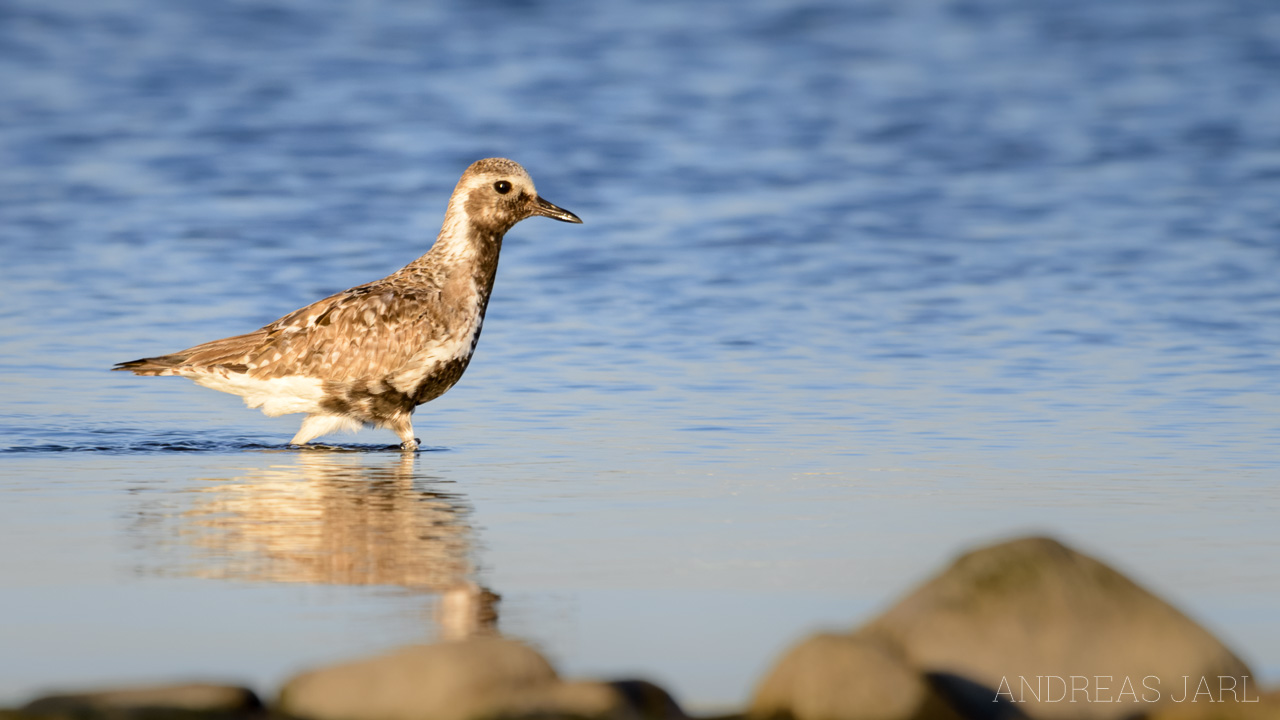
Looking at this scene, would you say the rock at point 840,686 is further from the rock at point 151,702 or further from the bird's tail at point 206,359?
the bird's tail at point 206,359

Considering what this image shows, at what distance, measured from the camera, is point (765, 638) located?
6.94m

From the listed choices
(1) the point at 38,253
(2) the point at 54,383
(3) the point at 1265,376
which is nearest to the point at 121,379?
(2) the point at 54,383

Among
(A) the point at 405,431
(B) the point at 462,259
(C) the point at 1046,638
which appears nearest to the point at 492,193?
(B) the point at 462,259

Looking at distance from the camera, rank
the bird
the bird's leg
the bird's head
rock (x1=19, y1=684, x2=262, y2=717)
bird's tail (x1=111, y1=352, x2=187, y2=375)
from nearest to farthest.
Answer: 1. rock (x1=19, y1=684, x2=262, y2=717)
2. the bird's leg
3. the bird
4. bird's tail (x1=111, y1=352, x2=187, y2=375)
5. the bird's head

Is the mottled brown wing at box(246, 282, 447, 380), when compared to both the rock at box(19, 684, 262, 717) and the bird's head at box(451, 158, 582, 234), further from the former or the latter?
the rock at box(19, 684, 262, 717)

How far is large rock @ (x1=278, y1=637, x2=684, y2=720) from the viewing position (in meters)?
5.58

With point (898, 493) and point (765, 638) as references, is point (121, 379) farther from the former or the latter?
point (765, 638)

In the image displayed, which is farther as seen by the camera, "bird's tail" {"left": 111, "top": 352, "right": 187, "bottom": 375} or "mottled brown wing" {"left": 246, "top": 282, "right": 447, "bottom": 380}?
"bird's tail" {"left": 111, "top": 352, "right": 187, "bottom": 375}

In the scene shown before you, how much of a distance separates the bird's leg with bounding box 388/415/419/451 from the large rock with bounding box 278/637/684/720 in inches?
246

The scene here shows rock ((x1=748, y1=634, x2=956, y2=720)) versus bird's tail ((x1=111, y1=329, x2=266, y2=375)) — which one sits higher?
bird's tail ((x1=111, y1=329, x2=266, y2=375))

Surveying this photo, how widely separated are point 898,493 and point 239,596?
4031 millimetres

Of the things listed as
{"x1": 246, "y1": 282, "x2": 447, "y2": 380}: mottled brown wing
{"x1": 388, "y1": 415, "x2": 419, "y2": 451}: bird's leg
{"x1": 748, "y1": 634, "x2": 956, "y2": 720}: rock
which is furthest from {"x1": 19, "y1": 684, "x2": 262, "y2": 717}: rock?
{"x1": 246, "y1": 282, "x2": 447, "y2": 380}: mottled brown wing

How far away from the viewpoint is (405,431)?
12.2 meters

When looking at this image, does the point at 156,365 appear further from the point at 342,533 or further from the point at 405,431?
the point at 342,533
